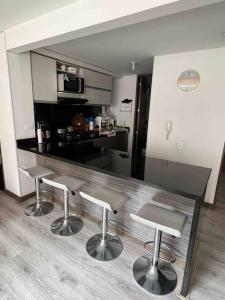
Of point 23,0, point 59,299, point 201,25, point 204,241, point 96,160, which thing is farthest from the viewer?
point 204,241

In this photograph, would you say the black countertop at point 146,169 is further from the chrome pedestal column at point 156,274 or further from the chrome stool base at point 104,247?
the chrome stool base at point 104,247

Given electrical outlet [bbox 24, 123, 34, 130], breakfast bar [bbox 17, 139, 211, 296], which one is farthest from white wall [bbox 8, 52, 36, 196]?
breakfast bar [bbox 17, 139, 211, 296]

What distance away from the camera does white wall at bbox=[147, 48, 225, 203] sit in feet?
8.45

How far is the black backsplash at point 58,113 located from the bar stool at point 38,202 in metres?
1.00

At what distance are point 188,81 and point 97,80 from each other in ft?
6.28

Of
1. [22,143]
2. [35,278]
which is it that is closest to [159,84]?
[22,143]

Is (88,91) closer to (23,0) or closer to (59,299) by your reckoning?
(23,0)

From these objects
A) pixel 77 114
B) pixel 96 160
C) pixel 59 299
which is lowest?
pixel 59 299

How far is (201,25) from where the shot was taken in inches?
71.3

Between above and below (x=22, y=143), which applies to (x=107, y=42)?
→ above

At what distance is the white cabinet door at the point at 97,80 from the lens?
141 inches

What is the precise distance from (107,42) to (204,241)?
2.78 metres

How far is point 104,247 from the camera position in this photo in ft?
6.34

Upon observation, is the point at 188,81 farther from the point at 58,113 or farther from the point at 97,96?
the point at 58,113
